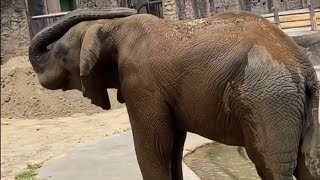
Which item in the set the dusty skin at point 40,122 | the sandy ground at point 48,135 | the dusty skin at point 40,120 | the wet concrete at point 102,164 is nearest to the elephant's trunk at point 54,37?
the wet concrete at point 102,164

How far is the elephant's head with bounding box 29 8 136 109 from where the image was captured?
397 centimetres

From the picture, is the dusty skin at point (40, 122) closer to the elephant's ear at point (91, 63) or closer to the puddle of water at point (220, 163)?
the puddle of water at point (220, 163)

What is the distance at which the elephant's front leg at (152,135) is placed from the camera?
12.4 feet

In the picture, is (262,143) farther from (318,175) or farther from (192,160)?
(192,160)

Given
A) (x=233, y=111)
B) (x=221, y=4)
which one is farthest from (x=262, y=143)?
(x=221, y=4)

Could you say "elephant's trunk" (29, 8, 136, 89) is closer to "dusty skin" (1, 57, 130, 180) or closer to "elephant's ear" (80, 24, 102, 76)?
"elephant's ear" (80, 24, 102, 76)

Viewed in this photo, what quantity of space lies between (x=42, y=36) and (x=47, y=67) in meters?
0.23

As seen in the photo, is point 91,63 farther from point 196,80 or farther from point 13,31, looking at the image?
point 13,31

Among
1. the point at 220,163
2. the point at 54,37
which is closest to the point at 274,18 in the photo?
the point at 220,163

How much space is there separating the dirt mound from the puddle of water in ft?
23.4

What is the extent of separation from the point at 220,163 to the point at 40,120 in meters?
8.40

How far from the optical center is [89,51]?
12.8ft

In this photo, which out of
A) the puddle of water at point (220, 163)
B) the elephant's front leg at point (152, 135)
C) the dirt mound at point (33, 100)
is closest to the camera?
the elephant's front leg at point (152, 135)

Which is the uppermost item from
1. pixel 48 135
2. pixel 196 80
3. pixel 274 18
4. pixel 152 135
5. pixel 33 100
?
pixel 196 80
